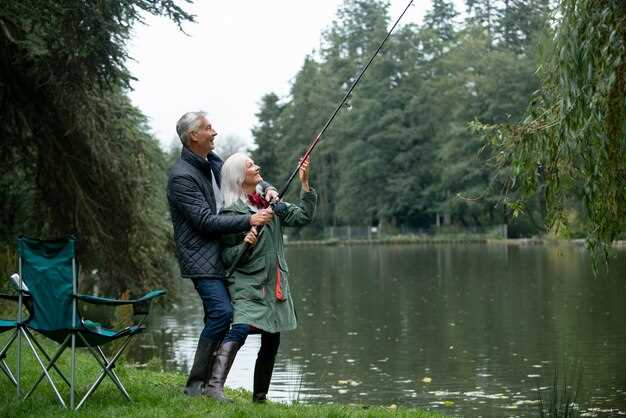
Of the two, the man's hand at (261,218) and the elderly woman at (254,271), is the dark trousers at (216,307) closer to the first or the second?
the elderly woman at (254,271)

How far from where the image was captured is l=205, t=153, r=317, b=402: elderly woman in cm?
608

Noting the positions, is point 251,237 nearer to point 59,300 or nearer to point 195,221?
point 195,221

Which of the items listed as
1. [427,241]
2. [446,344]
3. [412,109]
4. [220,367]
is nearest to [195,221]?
[220,367]

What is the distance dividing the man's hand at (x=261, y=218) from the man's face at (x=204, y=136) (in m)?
0.54

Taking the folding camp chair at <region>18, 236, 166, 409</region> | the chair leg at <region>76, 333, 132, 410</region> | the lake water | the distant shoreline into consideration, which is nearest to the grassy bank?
the chair leg at <region>76, 333, 132, 410</region>

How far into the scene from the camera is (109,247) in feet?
50.7

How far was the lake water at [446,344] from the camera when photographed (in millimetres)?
11320

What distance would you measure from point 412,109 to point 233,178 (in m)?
65.9

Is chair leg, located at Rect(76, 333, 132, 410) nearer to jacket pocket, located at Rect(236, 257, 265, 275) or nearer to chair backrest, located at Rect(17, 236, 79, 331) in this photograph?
chair backrest, located at Rect(17, 236, 79, 331)

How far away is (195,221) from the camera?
6.10 metres

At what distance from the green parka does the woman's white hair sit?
77 millimetres

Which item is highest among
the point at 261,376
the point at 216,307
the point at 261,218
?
the point at 261,218

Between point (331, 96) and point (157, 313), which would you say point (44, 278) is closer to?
point (157, 313)

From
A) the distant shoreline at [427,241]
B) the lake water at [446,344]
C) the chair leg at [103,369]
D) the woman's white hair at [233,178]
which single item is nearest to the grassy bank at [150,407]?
the chair leg at [103,369]
